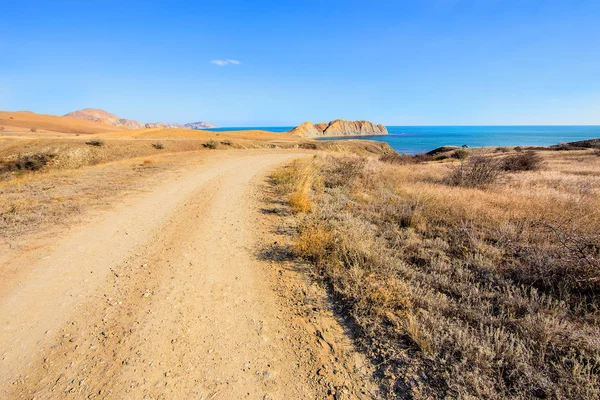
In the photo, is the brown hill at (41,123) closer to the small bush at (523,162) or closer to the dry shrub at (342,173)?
the dry shrub at (342,173)

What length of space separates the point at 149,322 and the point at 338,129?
537 ft

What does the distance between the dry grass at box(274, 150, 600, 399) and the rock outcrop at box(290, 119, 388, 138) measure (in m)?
125

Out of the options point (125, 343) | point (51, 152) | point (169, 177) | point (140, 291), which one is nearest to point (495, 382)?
point (125, 343)

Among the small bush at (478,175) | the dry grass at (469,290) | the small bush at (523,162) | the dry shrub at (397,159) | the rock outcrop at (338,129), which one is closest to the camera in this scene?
the dry grass at (469,290)

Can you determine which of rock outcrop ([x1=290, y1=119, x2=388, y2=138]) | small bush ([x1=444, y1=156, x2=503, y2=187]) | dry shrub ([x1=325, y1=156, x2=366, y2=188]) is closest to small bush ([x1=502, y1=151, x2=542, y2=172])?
small bush ([x1=444, y1=156, x2=503, y2=187])

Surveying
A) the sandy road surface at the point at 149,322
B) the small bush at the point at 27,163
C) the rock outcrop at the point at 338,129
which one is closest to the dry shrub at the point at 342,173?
the sandy road surface at the point at 149,322

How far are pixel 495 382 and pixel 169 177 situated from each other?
12139 mm

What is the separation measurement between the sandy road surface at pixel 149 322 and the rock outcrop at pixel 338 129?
12654cm

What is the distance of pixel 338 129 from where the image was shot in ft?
521

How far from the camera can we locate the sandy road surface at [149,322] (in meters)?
2.45

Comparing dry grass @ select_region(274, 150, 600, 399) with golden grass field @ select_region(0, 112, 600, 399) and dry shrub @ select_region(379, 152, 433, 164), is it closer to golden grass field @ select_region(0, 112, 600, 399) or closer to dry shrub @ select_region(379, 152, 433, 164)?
golden grass field @ select_region(0, 112, 600, 399)

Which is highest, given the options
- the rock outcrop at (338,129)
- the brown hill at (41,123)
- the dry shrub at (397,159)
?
the rock outcrop at (338,129)

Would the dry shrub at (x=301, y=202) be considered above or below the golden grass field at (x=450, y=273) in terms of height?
above

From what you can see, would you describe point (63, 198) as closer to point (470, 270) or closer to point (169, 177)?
point (169, 177)
